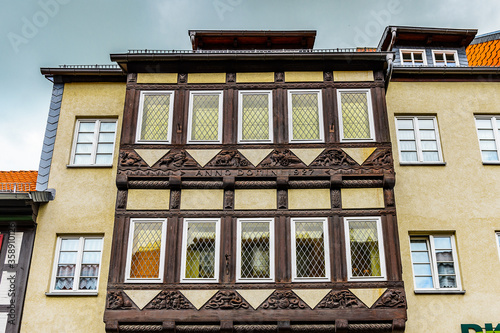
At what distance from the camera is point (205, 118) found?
14547mm

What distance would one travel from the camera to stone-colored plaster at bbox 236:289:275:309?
1262cm

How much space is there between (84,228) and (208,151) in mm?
3654

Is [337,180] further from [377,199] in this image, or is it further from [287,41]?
[287,41]

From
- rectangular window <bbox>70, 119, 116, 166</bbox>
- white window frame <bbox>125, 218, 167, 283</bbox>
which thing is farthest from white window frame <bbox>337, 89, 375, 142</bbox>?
Answer: rectangular window <bbox>70, 119, 116, 166</bbox>

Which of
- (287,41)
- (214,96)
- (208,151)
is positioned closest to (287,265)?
(208,151)

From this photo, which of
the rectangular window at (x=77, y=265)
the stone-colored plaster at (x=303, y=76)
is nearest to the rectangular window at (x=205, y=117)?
the stone-colored plaster at (x=303, y=76)

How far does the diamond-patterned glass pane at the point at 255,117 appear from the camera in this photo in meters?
14.3

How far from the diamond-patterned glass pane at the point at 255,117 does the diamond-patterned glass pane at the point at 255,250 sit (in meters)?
2.32

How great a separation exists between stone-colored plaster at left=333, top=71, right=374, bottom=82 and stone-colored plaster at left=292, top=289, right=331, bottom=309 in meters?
5.61

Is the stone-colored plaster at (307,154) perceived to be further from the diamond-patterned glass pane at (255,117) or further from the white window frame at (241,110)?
the diamond-patterned glass pane at (255,117)

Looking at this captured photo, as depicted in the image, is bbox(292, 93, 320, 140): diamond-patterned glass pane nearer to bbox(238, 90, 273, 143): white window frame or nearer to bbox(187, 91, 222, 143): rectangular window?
bbox(238, 90, 273, 143): white window frame

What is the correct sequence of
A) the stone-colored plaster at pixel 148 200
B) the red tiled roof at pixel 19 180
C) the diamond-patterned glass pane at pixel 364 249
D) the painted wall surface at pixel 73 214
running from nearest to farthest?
the diamond-patterned glass pane at pixel 364 249 < the painted wall surface at pixel 73 214 < the stone-colored plaster at pixel 148 200 < the red tiled roof at pixel 19 180

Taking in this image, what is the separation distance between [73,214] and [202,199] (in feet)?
11.1

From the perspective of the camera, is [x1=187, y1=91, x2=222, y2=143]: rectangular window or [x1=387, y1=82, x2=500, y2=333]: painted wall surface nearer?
[x1=387, y1=82, x2=500, y2=333]: painted wall surface
